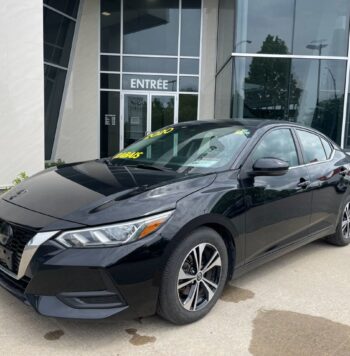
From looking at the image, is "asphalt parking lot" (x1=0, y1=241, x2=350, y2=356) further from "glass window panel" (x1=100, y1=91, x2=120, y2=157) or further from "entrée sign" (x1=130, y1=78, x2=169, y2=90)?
"entrée sign" (x1=130, y1=78, x2=169, y2=90)

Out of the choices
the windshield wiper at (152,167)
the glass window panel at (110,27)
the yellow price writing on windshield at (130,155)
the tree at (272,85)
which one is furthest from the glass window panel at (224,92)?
the windshield wiper at (152,167)

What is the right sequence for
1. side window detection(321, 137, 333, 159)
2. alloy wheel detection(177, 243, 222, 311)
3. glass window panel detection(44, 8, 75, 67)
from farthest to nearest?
glass window panel detection(44, 8, 75, 67), side window detection(321, 137, 333, 159), alloy wheel detection(177, 243, 222, 311)

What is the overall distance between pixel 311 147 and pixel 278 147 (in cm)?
69

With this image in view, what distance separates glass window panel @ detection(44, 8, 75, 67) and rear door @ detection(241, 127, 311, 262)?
382 inches

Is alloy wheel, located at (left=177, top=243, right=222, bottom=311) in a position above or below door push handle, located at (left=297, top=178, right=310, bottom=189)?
below

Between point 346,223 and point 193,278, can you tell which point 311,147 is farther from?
point 193,278

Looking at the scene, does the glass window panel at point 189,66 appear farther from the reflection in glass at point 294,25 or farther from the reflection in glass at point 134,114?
the reflection in glass at point 294,25

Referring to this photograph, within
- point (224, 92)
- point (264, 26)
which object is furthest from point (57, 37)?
point (264, 26)

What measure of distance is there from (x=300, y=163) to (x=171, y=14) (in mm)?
11707

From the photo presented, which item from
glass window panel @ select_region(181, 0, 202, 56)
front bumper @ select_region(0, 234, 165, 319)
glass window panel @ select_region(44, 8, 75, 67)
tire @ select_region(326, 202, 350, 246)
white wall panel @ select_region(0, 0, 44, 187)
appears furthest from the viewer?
glass window panel @ select_region(181, 0, 202, 56)

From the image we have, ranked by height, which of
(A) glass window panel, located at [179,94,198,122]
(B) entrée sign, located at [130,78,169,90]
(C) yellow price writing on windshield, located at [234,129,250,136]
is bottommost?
(C) yellow price writing on windshield, located at [234,129,250,136]

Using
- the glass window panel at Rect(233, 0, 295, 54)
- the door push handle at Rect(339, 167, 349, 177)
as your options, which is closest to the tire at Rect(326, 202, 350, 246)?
the door push handle at Rect(339, 167, 349, 177)

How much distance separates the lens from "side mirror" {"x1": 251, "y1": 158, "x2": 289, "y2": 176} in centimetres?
339

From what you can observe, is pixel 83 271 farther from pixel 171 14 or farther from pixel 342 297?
pixel 171 14
